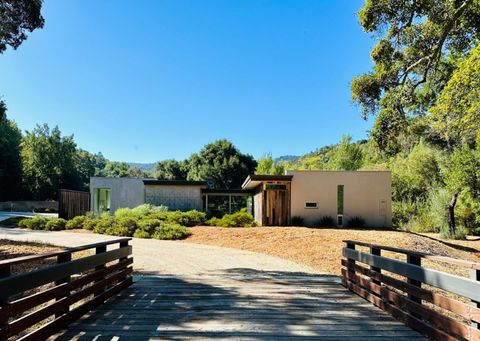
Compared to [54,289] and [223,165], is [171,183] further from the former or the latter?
[54,289]

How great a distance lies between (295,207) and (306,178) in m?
1.69

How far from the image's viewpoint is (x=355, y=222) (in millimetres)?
18906

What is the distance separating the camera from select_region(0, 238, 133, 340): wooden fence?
106 inches

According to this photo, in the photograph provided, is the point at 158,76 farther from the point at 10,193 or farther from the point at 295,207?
the point at 10,193

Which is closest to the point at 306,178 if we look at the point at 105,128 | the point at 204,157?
the point at 204,157

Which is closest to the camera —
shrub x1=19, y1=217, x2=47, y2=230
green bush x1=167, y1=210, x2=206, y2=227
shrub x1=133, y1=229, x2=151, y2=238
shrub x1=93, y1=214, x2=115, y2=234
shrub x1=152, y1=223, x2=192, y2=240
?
shrub x1=152, y1=223, x2=192, y2=240

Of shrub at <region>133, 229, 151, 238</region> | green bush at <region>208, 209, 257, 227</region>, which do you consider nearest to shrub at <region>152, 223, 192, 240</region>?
shrub at <region>133, 229, 151, 238</region>

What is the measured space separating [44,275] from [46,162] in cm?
4428

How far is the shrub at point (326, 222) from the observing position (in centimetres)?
1883

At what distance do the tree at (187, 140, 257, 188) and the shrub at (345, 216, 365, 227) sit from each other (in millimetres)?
19476

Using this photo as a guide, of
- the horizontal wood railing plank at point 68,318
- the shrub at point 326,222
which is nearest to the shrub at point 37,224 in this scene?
the shrub at point 326,222

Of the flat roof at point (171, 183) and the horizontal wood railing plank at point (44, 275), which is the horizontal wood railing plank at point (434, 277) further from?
the flat roof at point (171, 183)

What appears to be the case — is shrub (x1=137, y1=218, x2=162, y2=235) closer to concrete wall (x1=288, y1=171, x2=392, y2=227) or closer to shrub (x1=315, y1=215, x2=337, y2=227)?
concrete wall (x1=288, y1=171, x2=392, y2=227)

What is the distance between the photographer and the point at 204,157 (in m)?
38.8
